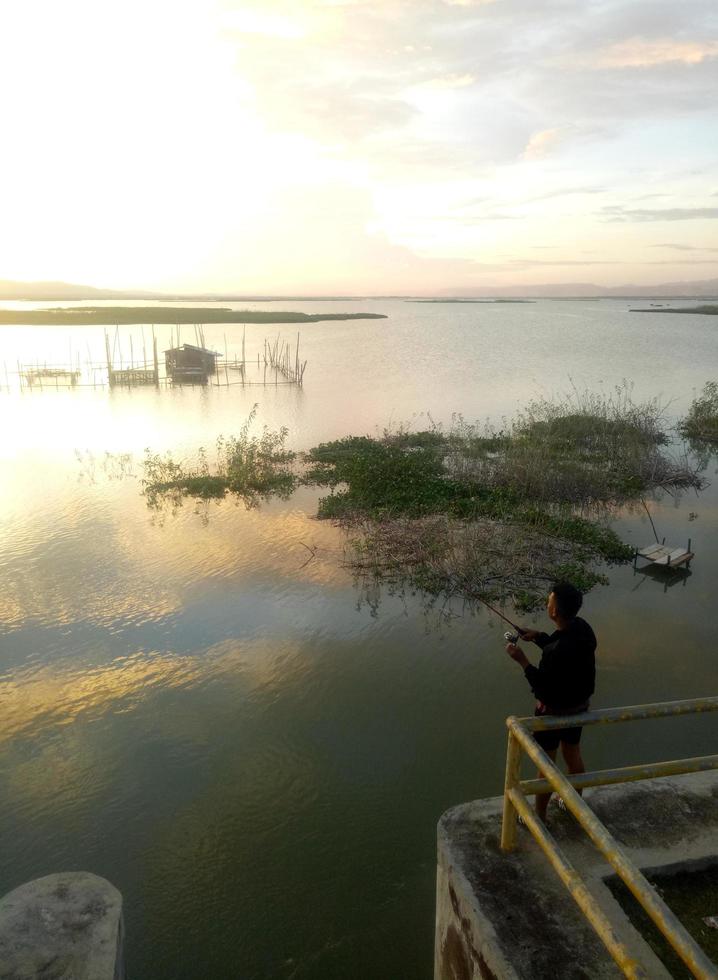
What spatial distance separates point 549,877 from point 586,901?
1.24 metres

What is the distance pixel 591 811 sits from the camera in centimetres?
313

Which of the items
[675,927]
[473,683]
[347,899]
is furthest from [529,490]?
[675,927]

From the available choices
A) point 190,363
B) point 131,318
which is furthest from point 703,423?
point 131,318

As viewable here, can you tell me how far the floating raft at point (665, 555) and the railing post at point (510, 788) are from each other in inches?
393

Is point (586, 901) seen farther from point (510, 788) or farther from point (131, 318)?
point (131, 318)

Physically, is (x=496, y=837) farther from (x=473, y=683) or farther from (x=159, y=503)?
(x=159, y=503)

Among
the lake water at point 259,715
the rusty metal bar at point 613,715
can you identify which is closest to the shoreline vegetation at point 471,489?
the lake water at point 259,715

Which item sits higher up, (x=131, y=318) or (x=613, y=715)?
(x=131, y=318)

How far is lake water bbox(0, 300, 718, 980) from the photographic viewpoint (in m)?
5.98

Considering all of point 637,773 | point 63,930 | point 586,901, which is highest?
point 586,901

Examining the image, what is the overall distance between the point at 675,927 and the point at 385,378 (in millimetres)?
40690

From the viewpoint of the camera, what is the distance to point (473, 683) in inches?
363

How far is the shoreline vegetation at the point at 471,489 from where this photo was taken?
487 inches

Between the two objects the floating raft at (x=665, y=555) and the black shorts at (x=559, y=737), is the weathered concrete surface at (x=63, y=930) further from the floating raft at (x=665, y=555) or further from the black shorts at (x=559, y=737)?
the floating raft at (x=665, y=555)
